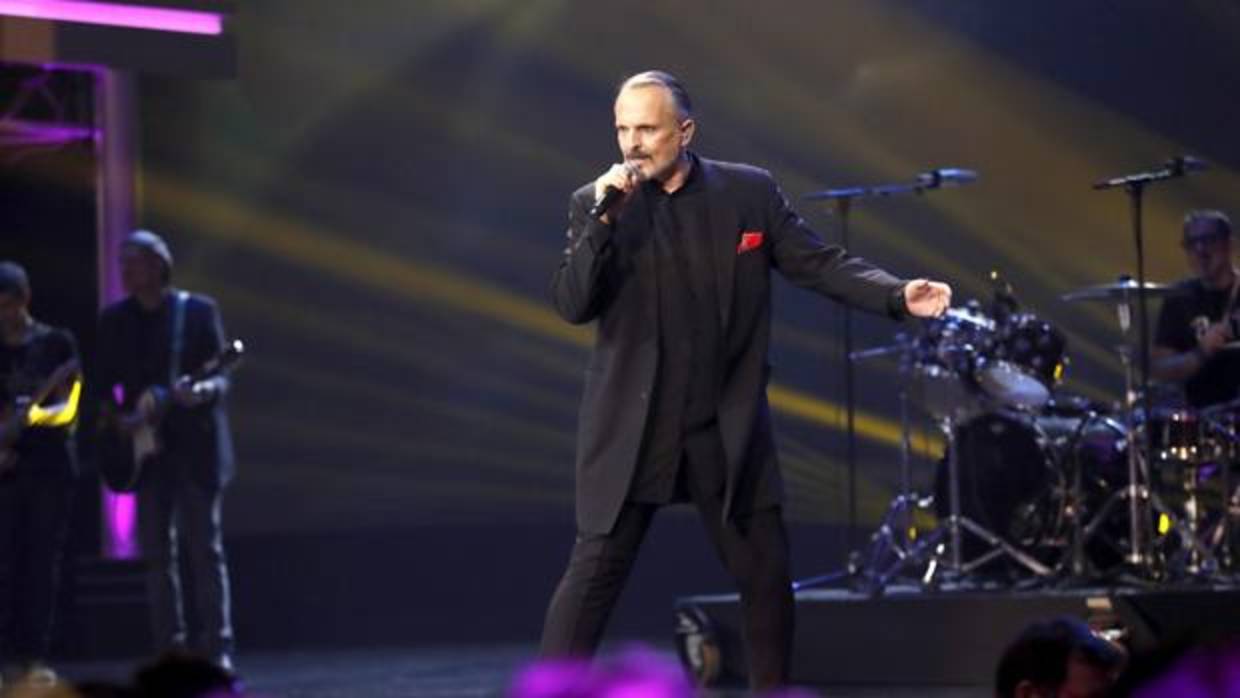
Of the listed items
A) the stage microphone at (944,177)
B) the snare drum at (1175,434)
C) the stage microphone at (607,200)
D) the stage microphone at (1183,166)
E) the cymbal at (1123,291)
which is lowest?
the snare drum at (1175,434)

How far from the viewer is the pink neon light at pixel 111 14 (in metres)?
6.36

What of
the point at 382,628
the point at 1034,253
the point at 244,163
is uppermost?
the point at 244,163

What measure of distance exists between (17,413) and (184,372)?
0.72 metres

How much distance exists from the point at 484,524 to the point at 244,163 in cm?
247

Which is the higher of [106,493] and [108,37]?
[108,37]

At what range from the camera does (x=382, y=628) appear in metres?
12.0

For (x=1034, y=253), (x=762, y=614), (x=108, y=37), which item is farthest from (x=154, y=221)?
(x=762, y=614)

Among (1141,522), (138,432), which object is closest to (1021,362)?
(1141,522)

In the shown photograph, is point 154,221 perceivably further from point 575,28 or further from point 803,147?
point 803,147

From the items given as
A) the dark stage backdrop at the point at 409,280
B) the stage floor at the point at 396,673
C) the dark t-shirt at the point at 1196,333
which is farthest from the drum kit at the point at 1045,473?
the dark stage backdrop at the point at 409,280

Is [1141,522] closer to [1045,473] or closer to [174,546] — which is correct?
[1045,473]

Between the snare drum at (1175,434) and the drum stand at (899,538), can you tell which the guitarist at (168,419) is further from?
the snare drum at (1175,434)

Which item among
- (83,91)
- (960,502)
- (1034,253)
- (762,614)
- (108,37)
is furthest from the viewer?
(83,91)

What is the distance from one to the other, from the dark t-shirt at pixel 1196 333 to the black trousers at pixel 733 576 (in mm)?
4527
